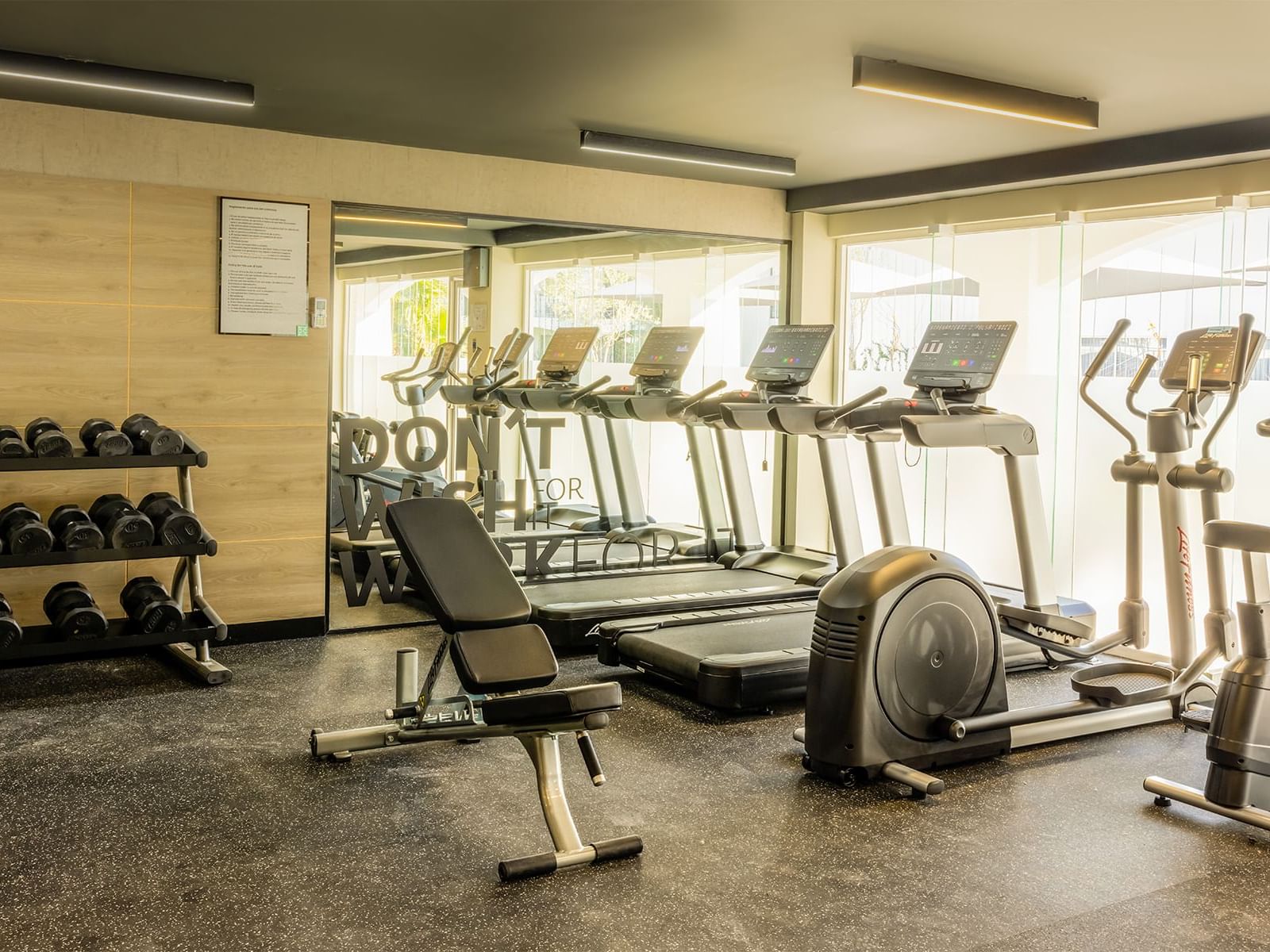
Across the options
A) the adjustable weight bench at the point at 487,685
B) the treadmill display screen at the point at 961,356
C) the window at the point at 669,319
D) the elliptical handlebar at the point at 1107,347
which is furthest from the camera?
the window at the point at 669,319

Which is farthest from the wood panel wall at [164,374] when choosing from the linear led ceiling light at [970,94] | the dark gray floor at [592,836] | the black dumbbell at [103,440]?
the linear led ceiling light at [970,94]

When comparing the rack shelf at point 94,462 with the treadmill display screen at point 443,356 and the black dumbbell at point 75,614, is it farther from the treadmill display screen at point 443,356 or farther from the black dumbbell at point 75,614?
the treadmill display screen at point 443,356

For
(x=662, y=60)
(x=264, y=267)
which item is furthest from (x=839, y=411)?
(x=264, y=267)

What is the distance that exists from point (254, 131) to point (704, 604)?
342 cm

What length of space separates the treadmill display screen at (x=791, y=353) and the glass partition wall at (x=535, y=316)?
4.05 ft

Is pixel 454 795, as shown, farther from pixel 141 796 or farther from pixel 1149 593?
pixel 1149 593

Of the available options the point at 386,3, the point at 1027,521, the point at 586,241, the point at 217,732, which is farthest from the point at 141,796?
the point at 586,241

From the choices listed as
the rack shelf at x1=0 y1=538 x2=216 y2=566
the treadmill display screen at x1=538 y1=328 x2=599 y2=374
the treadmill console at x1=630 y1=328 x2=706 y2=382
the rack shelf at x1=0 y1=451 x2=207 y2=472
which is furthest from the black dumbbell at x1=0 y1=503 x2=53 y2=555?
the treadmill console at x1=630 y1=328 x2=706 y2=382

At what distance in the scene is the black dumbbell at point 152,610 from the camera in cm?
523

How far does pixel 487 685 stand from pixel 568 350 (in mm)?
3807

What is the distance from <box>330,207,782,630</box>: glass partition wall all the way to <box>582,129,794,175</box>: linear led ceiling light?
88cm

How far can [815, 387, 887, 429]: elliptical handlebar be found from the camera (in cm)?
Result: 547

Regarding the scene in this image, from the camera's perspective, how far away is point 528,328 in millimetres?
6938

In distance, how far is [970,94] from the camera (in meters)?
4.65
